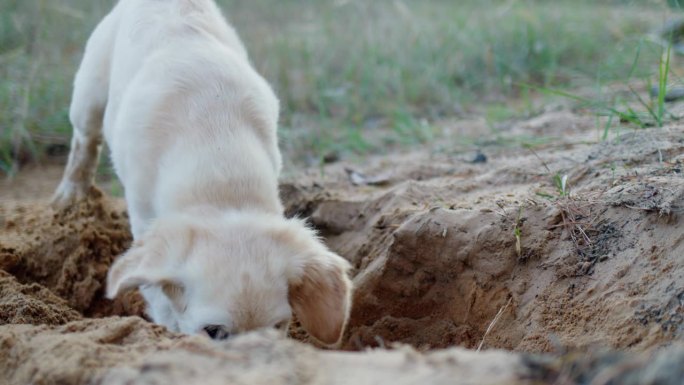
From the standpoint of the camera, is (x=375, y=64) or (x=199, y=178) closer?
(x=199, y=178)

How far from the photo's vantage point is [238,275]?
9.48 ft

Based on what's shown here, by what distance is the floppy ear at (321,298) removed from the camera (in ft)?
10.3

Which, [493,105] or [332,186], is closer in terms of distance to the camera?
[332,186]

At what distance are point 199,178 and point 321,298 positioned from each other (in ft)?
2.49

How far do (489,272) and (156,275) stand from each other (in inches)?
58.4

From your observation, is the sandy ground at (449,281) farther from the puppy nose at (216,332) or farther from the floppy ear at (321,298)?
the floppy ear at (321,298)

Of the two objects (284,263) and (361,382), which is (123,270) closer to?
(284,263)

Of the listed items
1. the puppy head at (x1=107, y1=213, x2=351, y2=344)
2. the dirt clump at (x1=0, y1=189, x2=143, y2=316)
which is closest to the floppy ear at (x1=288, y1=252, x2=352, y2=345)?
the puppy head at (x1=107, y1=213, x2=351, y2=344)

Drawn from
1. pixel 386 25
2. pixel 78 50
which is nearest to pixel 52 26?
pixel 78 50

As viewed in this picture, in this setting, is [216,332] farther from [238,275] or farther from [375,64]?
[375,64]

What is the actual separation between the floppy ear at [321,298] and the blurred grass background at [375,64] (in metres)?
3.28

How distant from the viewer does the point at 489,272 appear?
354 centimetres

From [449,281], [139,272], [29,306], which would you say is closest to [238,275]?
[139,272]

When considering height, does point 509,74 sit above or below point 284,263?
below
